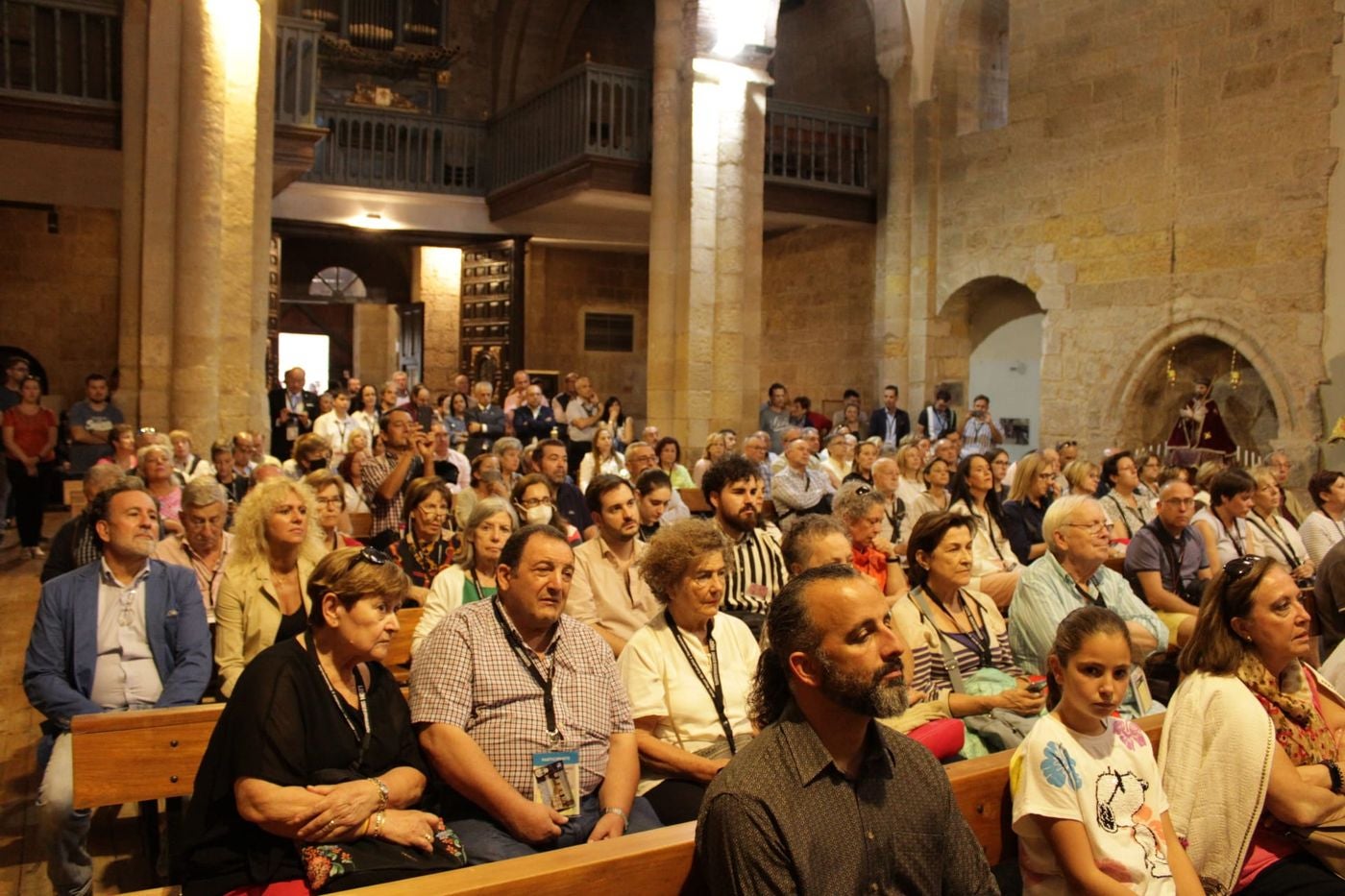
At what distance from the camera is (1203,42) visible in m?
11.4

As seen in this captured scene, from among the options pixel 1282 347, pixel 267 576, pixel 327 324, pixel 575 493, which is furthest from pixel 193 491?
pixel 327 324

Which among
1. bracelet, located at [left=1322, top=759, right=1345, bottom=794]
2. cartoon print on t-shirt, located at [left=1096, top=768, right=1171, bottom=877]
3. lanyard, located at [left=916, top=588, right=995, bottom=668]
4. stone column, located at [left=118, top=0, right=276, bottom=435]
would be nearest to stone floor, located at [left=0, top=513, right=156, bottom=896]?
lanyard, located at [left=916, top=588, right=995, bottom=668]

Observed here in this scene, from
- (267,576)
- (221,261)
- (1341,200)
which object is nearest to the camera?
(267,576)

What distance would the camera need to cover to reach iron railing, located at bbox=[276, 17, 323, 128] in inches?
412

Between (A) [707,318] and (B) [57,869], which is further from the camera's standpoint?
(A) [707,318]

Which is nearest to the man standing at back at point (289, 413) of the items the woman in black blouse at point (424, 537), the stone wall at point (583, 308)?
the stone wall at point (583, 308)

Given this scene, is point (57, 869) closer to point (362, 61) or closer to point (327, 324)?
point (362, 61)

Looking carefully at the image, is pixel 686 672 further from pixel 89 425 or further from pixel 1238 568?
pixel 89 425

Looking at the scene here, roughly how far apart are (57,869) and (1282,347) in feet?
35.6

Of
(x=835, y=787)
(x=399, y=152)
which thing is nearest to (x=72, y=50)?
(x=399, y=152)

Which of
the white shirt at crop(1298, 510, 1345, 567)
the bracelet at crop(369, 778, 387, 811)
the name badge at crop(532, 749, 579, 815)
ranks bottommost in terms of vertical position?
the name badge at crop(532, 749, 579, 815)

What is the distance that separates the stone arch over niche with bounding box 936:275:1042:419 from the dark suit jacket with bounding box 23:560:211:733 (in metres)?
11.6

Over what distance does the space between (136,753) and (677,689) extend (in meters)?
1.37

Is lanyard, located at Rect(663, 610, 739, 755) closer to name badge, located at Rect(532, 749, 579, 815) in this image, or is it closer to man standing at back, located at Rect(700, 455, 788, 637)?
name badge, located at Rect(532, 749, 579, 815)
